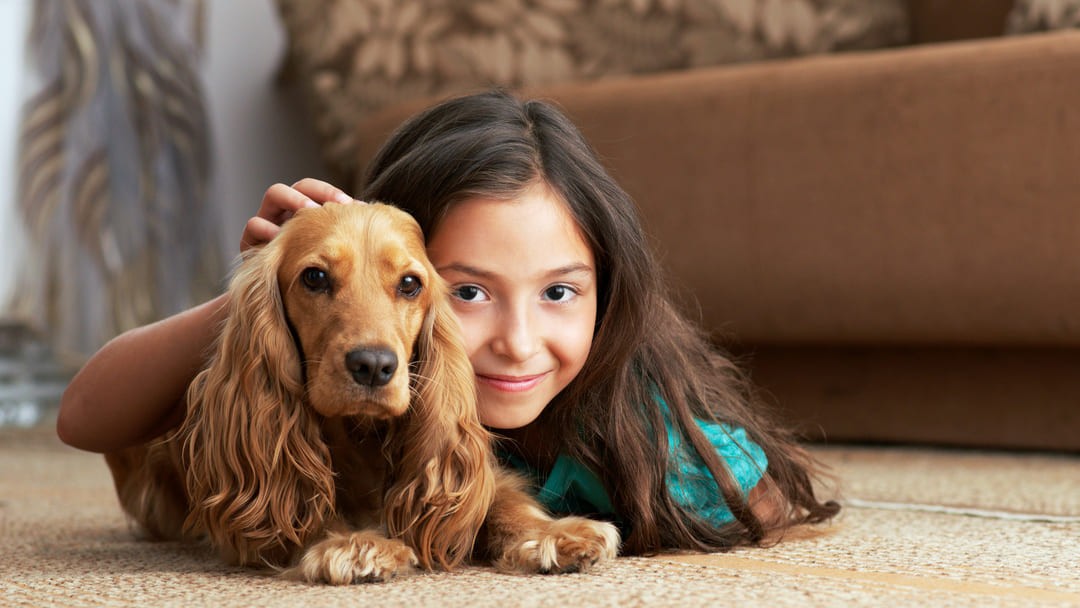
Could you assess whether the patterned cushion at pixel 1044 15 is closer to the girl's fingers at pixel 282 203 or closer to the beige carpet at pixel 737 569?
the beige carpet at pixel 737 569

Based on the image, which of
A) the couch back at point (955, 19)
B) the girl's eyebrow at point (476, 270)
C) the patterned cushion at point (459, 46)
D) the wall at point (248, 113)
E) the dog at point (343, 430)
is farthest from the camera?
the wall at point (248, 113)

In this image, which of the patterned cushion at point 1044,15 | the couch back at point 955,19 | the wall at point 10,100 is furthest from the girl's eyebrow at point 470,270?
the wall at point 10,100

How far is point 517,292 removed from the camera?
1.13 metres

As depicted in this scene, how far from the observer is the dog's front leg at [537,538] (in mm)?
1010

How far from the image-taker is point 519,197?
1.16 m

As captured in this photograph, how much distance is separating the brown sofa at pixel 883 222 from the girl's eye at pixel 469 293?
3.03 feet

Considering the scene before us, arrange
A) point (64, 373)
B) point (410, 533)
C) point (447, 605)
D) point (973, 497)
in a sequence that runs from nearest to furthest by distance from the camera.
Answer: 1. point (447, 605)
2. point (410, 533)
3. point (973, 497)
4. point (64, 373)

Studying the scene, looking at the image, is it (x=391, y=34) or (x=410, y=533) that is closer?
(x=410, y=533)

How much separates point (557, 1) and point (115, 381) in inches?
67.6

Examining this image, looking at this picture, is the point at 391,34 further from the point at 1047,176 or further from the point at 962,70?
the point at 1047,176

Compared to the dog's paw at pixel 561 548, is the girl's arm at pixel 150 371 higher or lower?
higher

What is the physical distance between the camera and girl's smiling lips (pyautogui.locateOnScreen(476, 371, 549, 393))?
3.79 ft

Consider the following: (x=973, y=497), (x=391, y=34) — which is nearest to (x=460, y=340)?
(x=973, y=497)

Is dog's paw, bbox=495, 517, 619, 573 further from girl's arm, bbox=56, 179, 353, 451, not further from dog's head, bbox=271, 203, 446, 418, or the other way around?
girl's arm, bbox=56, 179, 353, 451
